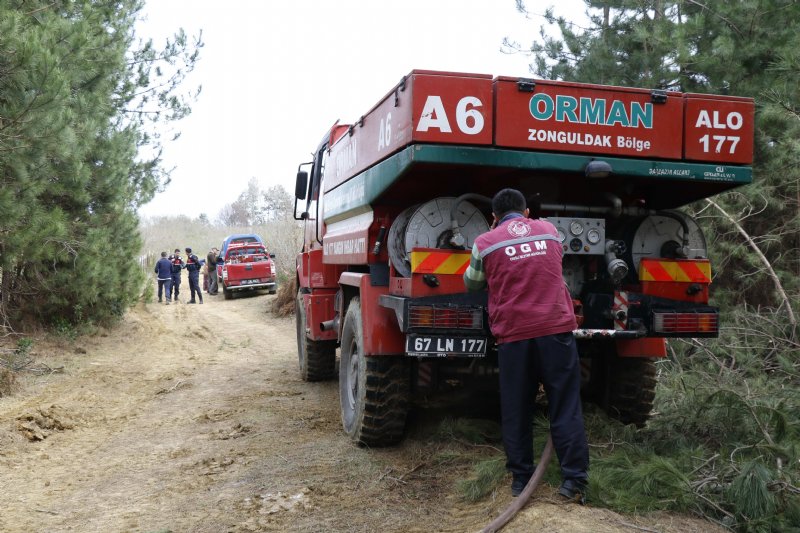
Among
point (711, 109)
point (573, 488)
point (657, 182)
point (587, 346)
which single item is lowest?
point (573, 488)

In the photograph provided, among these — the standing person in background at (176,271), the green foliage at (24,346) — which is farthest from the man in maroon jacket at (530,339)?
the standing person in background at (176,271)

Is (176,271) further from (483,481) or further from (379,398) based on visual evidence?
(483,481)

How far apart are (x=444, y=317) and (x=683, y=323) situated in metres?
1.69

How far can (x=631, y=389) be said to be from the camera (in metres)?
5.69

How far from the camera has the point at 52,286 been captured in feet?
36.9

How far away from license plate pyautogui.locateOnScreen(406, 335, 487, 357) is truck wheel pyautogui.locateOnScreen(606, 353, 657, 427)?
1.70m

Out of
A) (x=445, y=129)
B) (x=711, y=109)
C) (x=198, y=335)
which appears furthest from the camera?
(x=198, y=335)

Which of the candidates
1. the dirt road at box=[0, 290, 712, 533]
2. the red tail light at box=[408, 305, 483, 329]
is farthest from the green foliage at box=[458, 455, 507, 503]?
the red tail light at box=[408, 305, 483, 329]

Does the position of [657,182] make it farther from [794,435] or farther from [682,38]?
[682,38]

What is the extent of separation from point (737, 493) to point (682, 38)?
6048 mm

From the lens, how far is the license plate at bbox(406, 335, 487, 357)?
4.57m

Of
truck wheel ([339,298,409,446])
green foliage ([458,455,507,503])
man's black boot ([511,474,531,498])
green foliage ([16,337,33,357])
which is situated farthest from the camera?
green foliage ([16,337,33,357])

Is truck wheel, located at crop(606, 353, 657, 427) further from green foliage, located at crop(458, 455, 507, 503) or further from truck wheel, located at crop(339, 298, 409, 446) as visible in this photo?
truck wheel, located at crop(339, 298, 409, 446)

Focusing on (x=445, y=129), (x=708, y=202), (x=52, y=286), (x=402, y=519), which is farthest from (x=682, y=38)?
(x=52, y=286)
